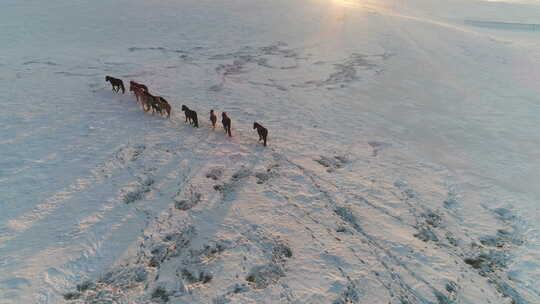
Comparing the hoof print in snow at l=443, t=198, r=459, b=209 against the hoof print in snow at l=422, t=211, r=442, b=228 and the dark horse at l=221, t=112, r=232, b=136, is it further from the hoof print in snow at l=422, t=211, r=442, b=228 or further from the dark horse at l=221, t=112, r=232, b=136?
the dark horse at l=221, t=112, r=232, b=136

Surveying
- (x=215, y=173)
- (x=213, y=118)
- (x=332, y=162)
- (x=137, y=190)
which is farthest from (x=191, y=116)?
(x=332, y=162)

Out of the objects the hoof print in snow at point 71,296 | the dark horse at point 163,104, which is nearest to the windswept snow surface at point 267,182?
the hoof print in snow at point 71,296

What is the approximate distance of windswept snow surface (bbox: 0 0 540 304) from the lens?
6301mm

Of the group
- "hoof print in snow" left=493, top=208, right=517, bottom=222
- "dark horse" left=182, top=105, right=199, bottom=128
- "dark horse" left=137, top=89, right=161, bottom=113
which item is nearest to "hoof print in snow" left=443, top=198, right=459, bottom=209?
"hoof print in snow" left=493, top=208, right=517, bottom=222

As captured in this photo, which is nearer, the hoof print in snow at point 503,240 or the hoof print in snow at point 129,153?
the hoof print in snow at point 503,240

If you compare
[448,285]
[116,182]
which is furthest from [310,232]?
[116,182]

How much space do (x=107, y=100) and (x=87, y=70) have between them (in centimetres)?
556

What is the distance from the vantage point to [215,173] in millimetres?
9375

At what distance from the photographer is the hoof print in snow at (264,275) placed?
6180mm

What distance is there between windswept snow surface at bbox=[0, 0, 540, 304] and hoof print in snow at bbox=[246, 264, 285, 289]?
5 centimetres

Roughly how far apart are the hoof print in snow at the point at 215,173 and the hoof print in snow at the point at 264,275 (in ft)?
11.6

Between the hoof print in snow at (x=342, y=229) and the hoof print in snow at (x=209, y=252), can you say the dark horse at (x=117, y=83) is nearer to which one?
the hoof print in snow at (x=209, y=252)

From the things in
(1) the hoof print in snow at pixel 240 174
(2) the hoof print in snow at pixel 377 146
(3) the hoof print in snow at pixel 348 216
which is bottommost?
(3) the hoof print in snow at pixel 348 216

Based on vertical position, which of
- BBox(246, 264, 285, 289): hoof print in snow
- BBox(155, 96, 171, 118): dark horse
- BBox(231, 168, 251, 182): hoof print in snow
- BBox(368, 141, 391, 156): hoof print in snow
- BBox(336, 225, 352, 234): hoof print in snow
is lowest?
BBox(246, 264, 285, 289): hoof print in snow
